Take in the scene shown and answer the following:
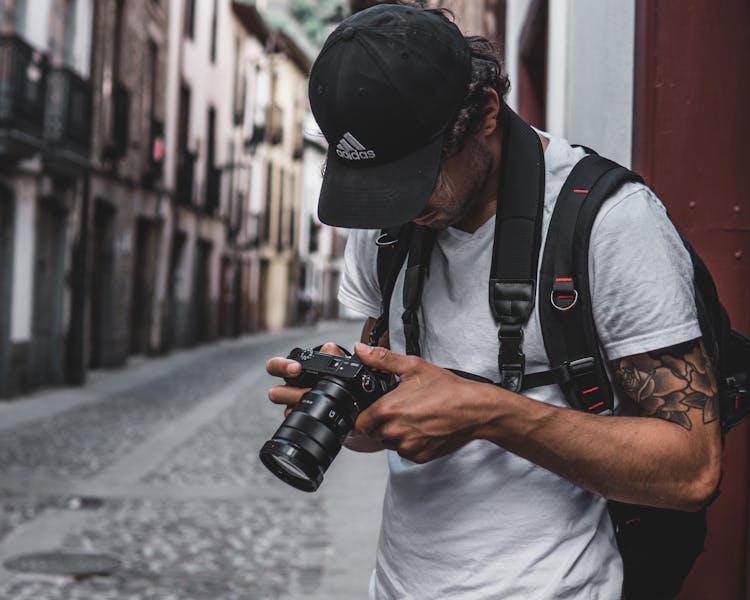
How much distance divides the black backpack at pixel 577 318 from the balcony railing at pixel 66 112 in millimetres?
13950

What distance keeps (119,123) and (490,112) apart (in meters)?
17.8

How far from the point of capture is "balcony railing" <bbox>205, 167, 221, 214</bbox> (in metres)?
26.9

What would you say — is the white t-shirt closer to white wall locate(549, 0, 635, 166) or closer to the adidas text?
the adidas text

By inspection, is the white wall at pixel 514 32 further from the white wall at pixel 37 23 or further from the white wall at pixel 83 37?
the white wall at pixel 83 37

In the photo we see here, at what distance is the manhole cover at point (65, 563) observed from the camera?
5.41m

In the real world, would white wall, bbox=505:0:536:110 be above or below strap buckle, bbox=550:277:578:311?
above

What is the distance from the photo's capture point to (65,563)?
556 centimetres

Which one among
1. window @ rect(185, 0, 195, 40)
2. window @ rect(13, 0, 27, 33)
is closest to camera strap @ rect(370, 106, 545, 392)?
window @ rect(13, 0, 27, 33)

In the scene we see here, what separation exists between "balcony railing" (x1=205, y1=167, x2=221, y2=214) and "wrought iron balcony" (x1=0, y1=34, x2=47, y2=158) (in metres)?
12.5

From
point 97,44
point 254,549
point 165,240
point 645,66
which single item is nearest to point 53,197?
point 97,44

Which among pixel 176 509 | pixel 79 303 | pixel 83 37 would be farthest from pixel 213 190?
pixel 176 509

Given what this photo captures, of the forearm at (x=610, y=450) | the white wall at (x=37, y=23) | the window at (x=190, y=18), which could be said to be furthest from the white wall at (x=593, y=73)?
the window at (x=190, y=18)

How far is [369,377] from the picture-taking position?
156cm

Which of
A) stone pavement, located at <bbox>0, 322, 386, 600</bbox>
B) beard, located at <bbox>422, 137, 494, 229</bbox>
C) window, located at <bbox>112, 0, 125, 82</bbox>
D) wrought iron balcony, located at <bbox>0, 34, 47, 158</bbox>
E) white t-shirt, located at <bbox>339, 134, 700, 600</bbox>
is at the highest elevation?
window, located at <bbox>112, 0, 125, 82</bbox>
